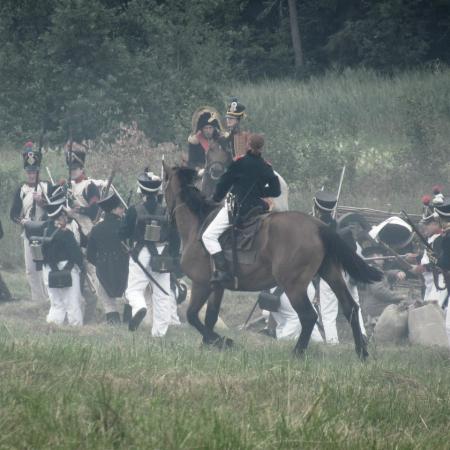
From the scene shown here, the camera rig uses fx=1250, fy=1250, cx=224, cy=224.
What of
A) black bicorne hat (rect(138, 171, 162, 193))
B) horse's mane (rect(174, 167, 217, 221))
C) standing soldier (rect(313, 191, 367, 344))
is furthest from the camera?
standing soldier (rect(313, 191, 367, 344))

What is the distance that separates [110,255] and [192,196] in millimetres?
2912

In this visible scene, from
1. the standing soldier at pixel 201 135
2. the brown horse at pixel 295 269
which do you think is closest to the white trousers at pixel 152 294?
the brown horse at pixel 295 269

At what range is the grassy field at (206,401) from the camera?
7.84 meters

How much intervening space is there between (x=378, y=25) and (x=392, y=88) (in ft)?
22.0

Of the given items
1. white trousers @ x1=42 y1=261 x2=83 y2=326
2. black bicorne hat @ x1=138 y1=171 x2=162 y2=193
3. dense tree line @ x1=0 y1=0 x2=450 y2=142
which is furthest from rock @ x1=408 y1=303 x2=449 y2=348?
dense tree line @ x1=0 y1=0 x2=450 y2=142

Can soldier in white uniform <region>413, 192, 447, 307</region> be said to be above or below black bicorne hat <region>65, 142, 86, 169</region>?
below

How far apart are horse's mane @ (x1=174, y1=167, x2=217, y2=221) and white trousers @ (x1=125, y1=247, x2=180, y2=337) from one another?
1.77 metres

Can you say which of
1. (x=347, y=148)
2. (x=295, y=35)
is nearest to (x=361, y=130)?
(x=347, y=148)

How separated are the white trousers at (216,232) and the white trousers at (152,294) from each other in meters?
2.17

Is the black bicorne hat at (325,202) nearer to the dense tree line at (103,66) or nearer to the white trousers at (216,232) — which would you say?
the white trousers at (216,232)

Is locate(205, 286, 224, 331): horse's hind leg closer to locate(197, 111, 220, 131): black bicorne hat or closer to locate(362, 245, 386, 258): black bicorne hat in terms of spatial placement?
locate(362, 245, 386, 258): black bicorne hat

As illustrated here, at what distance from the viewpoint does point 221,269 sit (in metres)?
14.6

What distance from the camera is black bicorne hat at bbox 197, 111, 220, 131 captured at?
1923 cm

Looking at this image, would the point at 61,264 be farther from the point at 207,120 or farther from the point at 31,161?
the point at 207,120
